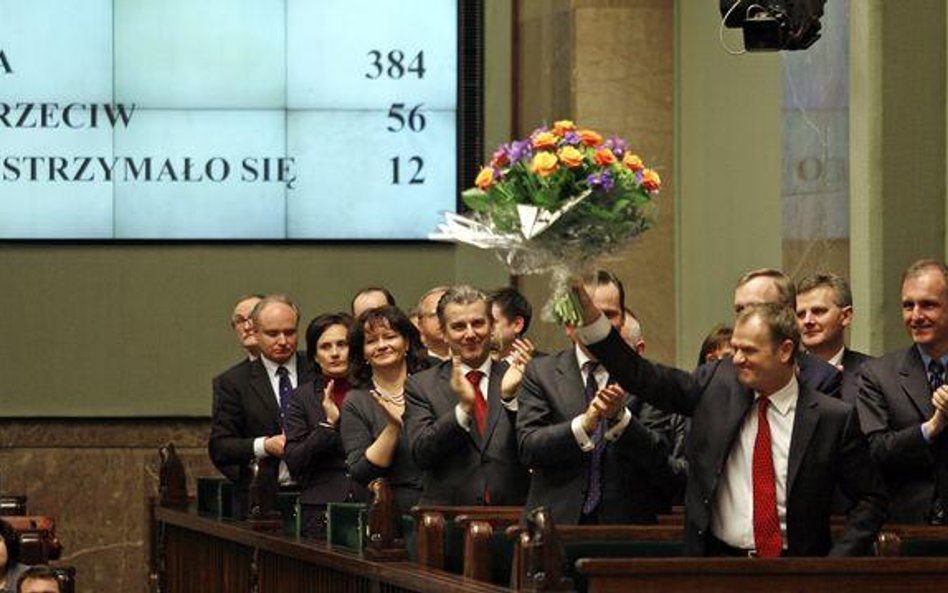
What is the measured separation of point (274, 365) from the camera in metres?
11.8

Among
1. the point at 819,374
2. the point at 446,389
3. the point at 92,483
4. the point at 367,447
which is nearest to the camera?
the point at 819,374

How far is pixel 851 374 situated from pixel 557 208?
1743mm

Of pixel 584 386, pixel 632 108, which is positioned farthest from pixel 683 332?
pixel 584 386

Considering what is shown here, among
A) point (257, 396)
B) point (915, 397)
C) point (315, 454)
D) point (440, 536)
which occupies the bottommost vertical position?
point (440, 536)

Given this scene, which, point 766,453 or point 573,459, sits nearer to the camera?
point 766,453

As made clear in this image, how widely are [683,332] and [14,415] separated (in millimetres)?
4183

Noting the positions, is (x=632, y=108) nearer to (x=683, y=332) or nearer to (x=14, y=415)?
(x=683, y=332)

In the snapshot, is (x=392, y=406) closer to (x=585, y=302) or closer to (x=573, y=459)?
(x=573, y=459)

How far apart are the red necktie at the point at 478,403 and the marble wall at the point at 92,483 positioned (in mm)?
5970

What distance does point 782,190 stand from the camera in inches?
481

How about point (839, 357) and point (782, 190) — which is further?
point (782, 190)

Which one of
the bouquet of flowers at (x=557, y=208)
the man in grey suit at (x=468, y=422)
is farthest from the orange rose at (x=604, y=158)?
the man in grey suit at (x=468, y=422)

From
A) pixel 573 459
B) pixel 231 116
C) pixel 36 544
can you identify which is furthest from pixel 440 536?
pixel 231 116

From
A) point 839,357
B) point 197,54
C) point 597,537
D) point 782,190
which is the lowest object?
point 597,537
